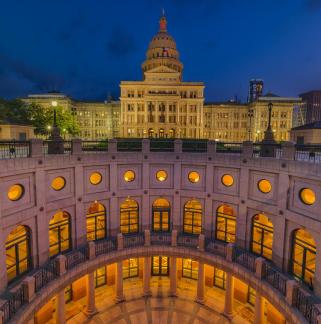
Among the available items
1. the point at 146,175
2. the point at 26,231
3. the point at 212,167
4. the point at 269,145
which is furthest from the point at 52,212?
the point at 269,145

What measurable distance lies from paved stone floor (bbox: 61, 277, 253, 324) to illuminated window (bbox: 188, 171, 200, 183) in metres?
9.53

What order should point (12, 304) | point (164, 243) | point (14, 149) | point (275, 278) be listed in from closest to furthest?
1. point (12, 304)
2. point (14, 149)
3. point (275, 278)
4. point (164, 243)

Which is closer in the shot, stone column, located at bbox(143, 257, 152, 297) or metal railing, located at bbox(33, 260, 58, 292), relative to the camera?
metal railing, located at bbox(33, 260, 58, 292)

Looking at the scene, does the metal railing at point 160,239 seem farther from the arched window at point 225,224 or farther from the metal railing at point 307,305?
the metal railing at point 307,305

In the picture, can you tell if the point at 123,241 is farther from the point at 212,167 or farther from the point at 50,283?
the point at 212,167

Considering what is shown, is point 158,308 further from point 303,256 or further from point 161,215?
point 303,256

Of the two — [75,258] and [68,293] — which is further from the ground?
[75,258]

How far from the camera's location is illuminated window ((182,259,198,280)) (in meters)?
21.5

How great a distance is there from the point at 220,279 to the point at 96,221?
1191cm

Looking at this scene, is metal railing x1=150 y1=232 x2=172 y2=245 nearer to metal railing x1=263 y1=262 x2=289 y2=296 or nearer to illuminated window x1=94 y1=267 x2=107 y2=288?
illuminated window x1=94 y1=267 x2=107 y2=288

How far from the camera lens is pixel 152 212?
20906 millimetres

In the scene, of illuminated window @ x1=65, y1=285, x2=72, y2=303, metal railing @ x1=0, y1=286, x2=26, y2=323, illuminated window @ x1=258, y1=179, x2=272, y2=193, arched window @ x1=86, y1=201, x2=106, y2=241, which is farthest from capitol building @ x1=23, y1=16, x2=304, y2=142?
metal railing @ x1=0, y1=286, x2=26, y2=323

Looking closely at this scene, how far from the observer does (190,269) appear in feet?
71.1

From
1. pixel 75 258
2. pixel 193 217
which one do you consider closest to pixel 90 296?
pixel 75 258
